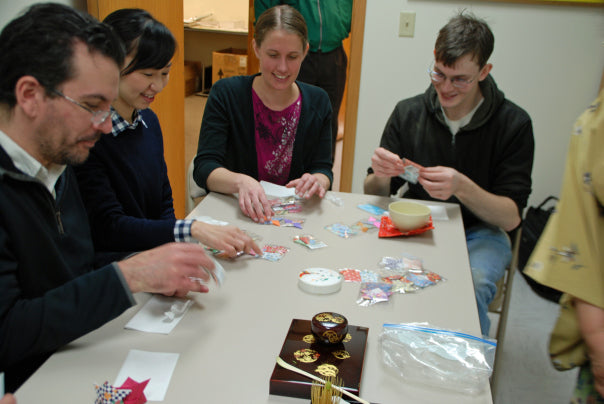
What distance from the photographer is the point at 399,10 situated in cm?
298

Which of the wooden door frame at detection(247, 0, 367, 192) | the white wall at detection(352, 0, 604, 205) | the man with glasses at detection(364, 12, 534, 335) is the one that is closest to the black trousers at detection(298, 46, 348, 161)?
the wooden door frame at detection(247, 0, 367, 192)

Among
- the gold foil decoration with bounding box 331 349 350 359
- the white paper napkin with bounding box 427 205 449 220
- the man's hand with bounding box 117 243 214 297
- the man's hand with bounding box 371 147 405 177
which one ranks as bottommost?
the gold foil decoration with bounding box 331 349 350 359

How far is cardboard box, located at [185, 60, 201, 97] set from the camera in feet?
21.1

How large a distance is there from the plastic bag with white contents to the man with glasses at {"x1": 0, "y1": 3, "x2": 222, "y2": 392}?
0.42 m

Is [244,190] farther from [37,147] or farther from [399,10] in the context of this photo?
[399,10]

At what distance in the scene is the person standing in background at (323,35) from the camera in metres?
3.21

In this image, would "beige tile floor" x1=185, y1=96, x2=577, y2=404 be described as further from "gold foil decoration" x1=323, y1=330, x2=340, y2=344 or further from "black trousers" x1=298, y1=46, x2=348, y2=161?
"black trousers" x1=298, y1=46, x2=348, y2=161

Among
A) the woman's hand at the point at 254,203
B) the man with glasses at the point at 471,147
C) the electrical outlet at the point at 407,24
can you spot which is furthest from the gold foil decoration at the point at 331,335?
the electrical outlet at the point at 407,24

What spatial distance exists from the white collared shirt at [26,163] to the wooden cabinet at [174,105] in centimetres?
181

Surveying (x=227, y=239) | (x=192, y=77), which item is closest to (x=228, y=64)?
(x=192, y=77)

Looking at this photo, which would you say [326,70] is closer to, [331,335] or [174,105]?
[174,105]

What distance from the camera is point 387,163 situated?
70.8 inches

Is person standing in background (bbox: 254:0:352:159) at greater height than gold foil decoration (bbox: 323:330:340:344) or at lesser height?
greater

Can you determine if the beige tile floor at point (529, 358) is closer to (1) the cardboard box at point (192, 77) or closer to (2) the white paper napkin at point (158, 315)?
(2) the white paper napkin at point (158, 315)
